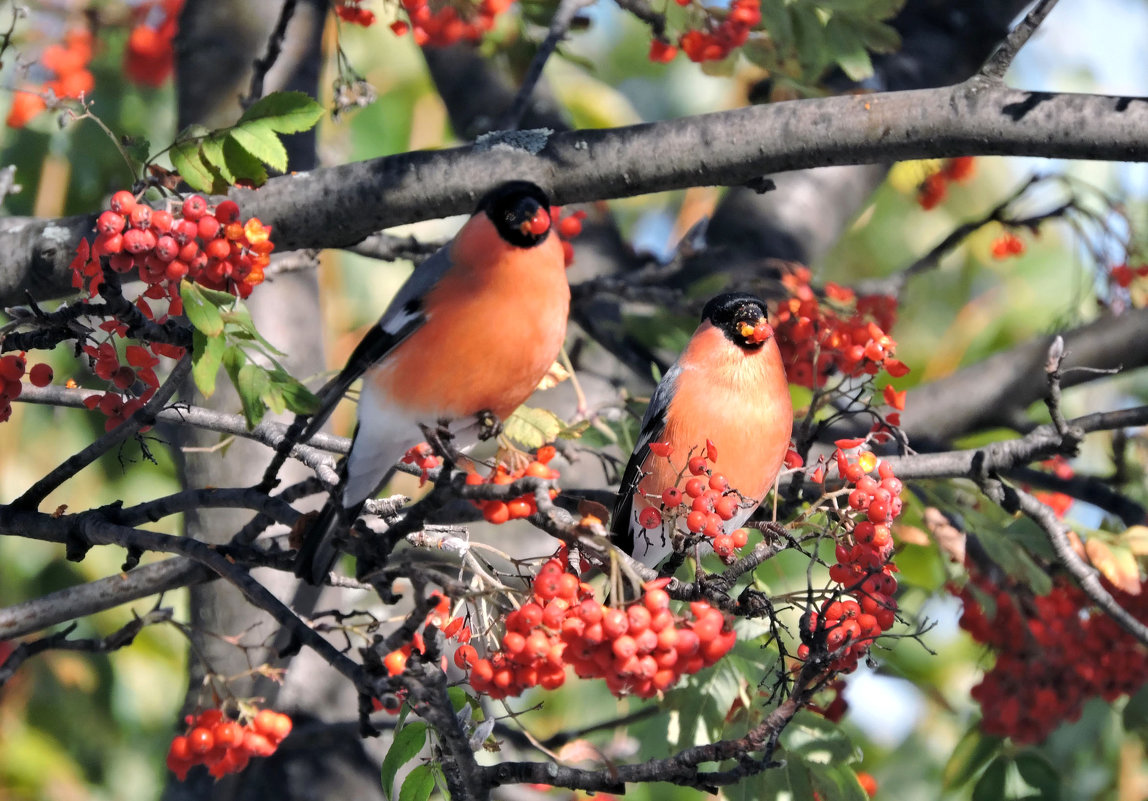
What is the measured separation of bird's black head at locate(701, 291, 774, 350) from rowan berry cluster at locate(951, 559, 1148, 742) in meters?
1.45

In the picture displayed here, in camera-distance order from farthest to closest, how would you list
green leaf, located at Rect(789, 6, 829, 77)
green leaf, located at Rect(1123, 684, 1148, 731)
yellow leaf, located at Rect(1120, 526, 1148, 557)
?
green leaf, located at Rect(1123, 684, 1148, 731) < green leaf, located at Rect(789, 6, 829, 77) < yellow leaf, located at Rect(1120, 526, 1148, 557)

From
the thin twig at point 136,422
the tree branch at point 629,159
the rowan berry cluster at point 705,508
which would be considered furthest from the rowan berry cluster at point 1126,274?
the thin twig at point 136,422

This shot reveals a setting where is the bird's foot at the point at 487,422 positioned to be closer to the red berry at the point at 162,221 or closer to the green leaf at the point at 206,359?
the green leaf at the point at 206,359

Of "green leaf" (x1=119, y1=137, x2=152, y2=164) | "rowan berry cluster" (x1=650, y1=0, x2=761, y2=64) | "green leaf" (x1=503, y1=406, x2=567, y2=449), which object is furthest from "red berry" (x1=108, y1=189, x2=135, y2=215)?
"rowan berry cluster" (x1=650, y1=0, x2=761, y2=64)

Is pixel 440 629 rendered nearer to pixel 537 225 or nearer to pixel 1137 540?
pixel 537 225

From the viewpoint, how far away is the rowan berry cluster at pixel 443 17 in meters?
4.31

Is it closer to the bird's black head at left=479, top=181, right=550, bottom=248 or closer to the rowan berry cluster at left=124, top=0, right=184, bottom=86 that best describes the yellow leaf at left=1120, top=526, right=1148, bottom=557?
the bird's black head at left=479, top=181, right=550, bottom=248

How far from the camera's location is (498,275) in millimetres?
2910

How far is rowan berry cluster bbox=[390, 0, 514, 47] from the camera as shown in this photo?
4309 mm

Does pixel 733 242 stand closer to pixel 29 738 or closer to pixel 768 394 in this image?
pixel 768 394

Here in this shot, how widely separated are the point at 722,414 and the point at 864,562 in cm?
93

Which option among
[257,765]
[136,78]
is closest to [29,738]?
[257,765]

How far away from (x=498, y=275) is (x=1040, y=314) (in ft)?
24.3

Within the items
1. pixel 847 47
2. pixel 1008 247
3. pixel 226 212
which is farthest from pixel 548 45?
pixel 1008 247
